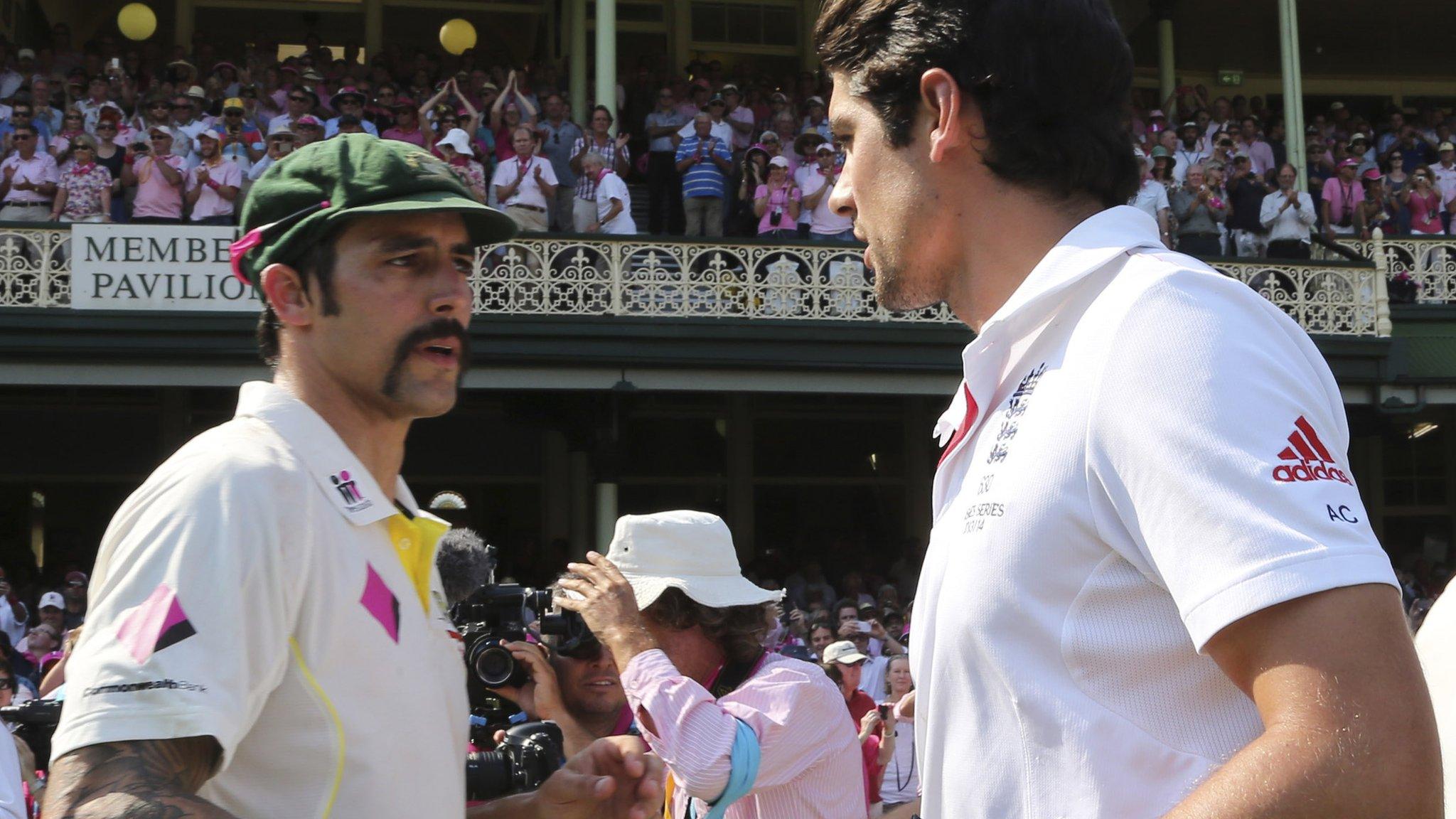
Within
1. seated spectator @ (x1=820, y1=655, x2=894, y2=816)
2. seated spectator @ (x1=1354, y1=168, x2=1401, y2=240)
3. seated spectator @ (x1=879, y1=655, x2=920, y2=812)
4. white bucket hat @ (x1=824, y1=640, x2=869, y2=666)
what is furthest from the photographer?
seated spectator @ (x1=1354, y1=168, x2=1401, y2=240)

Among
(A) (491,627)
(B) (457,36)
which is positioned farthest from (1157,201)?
(A) (491,627)

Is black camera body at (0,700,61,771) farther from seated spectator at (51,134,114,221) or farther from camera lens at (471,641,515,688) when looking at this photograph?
seated spectator at (51,134,114,221)

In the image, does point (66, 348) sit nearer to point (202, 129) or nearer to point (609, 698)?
point (202, 129)

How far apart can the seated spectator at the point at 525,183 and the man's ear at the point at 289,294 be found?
11.5 meters

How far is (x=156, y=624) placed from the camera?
5.24ft

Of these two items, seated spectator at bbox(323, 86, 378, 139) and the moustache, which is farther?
seated spectator at bbox(323, 86, 378, 139)

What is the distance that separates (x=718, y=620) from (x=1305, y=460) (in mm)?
2265

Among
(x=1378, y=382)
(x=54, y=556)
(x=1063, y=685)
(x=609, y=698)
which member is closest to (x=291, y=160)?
(x=1063, y=685)

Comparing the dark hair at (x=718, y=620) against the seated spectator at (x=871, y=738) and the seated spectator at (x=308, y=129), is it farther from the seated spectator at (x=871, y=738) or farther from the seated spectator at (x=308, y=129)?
the seated spectator at (x=308, y=129)

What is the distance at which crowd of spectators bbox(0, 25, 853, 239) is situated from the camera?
43.2ft

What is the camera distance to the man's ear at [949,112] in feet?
5.65

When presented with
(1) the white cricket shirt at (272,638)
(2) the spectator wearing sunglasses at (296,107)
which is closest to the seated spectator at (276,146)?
(2) the spectator wearing sunglasses at (296,107)

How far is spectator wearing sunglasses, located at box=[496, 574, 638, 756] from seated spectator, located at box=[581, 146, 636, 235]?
10.3 metres

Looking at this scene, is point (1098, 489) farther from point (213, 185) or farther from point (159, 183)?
point (159, 183)
